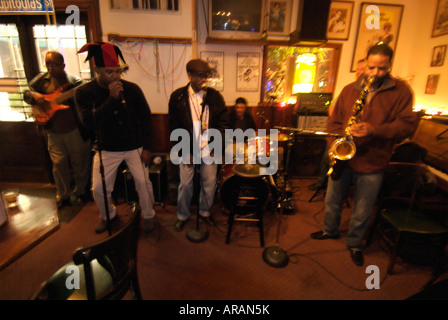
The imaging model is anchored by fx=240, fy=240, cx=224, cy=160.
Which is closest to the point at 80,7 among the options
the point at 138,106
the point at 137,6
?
the point at 137,6

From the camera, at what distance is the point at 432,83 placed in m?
4.16

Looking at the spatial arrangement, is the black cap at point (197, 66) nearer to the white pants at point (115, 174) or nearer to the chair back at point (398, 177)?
the white pants at point (115, 174)

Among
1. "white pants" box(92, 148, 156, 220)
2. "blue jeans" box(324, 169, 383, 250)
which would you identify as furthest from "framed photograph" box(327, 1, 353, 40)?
"white pants" box(92, 148, 156, 220)

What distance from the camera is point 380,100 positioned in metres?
2.27

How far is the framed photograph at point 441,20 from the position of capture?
3918 millimetres

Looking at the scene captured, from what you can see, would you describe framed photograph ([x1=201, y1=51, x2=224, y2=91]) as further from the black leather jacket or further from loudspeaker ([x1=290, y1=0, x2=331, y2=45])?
the black leather jacket

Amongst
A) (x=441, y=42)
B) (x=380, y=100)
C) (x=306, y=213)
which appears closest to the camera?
(x=380, y=100)

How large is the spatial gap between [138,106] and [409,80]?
16.9ft

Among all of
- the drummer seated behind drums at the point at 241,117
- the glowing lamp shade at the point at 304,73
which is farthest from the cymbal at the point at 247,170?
the glowing lamp shade at the point at 304,73

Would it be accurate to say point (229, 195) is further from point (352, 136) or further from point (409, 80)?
point (409, 80)

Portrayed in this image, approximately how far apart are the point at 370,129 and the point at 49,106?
3.96 m

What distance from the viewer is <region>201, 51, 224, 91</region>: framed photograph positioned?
452 cm

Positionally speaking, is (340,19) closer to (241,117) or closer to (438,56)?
(438,56)
